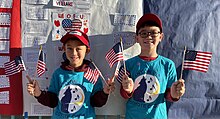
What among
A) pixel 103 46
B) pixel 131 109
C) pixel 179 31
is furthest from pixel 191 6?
pixel 131 109

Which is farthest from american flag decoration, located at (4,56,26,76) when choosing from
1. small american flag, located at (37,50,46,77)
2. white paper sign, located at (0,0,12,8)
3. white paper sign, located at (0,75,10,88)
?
white paper sign, located at (0,0,12,8)

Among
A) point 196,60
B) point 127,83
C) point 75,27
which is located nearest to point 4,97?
point 75,27

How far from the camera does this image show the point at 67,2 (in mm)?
4129

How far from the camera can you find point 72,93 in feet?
12.1

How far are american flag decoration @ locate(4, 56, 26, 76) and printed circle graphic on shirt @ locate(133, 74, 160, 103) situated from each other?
3.65 ft

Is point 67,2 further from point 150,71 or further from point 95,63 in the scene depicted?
point 150,71

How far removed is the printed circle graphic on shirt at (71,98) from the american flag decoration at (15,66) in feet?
1.52

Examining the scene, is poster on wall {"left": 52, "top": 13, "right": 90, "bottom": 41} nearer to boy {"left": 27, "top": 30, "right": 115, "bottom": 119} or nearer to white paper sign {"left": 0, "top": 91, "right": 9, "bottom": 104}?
boy {"left": 27, "top": 30, "right": 115, "bottom": 119}

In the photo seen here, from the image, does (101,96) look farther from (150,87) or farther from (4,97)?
(4,97)

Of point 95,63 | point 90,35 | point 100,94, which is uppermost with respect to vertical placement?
point 90,35

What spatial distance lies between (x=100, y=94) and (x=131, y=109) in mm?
351

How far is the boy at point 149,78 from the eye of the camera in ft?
12.1

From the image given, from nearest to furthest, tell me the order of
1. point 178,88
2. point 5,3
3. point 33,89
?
point 178,88 < point 33,89 < point 5,3

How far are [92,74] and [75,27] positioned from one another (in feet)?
1.97
